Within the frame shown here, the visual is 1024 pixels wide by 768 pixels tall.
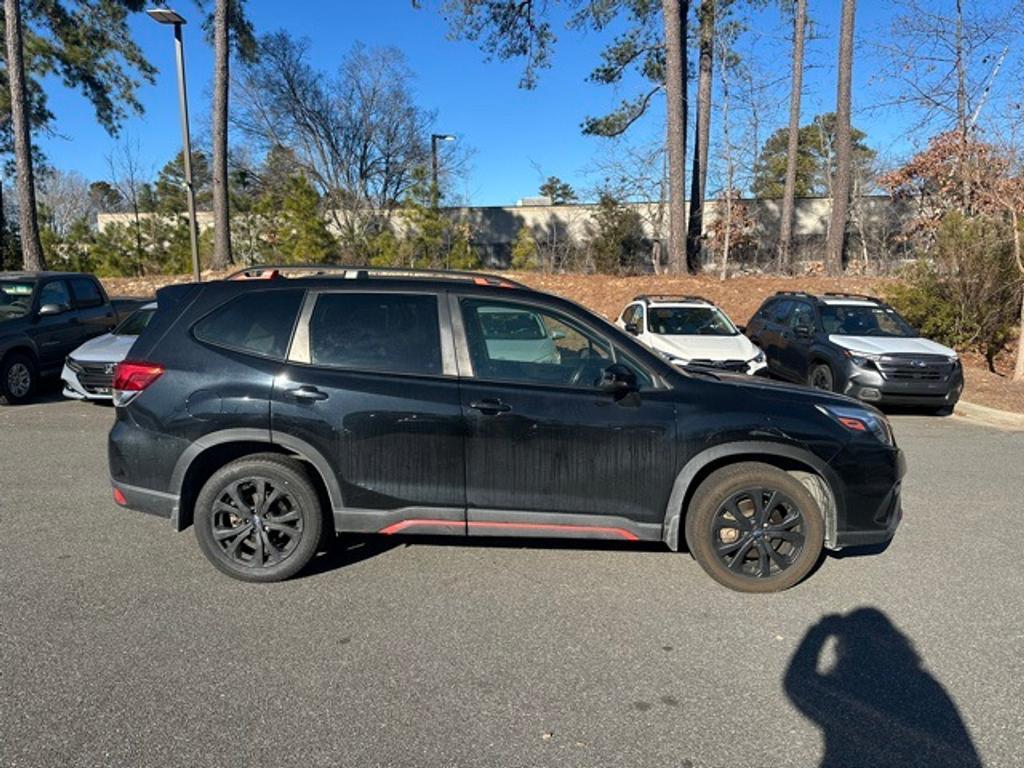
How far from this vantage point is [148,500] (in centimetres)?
Result: 396

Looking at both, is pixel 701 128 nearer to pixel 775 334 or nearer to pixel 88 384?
pixel 775 334

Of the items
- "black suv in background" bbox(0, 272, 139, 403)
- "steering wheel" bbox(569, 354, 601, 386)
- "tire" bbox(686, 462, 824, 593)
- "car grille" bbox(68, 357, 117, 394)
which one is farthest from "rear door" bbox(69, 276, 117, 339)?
"tire" bbox(686, 462, 824, 593)

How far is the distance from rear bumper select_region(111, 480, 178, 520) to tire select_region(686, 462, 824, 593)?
9.97 feet

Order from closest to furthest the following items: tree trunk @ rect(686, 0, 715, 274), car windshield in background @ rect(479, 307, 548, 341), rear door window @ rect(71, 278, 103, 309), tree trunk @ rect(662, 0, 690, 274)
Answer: car windshield in background @ rect(479, 307, 548, 341)
rear door window @ rect(71, 278, 103, 309)
tree trunk @ rect(662, 0, 690, 274)
tree trunk @ rect(686, 0, 715, 274)

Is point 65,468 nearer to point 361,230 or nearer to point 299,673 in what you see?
point 299,673

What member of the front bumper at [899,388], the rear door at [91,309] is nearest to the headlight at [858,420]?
the front bumper at [899,388]

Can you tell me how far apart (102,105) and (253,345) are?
87.8 ft

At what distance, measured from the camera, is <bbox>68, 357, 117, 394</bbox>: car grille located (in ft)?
26.8

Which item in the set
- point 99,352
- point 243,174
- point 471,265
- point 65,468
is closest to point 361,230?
point 471,265

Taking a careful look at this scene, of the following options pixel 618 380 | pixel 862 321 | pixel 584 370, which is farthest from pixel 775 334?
pixel 618 380

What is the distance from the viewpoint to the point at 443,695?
292 centimetres

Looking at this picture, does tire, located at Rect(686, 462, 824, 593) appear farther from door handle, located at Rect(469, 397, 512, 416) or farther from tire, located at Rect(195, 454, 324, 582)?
tire, located at Rect(195, 454, 324, 582)

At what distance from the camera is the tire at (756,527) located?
3.87 meters

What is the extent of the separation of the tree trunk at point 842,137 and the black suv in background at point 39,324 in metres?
19.0
